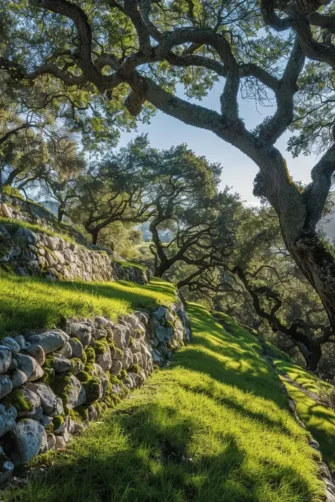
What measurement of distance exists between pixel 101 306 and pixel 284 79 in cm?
663

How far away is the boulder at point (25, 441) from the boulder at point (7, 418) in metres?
0.09

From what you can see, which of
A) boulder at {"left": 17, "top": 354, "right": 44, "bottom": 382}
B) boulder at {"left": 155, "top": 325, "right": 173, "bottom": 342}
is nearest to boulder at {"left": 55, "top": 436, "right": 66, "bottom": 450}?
boulder at {"left": 17, "top": 354, "right": 44, "bottom": 382}

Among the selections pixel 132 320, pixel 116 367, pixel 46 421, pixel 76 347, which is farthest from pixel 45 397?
pixel 132 320

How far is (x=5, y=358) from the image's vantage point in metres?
2.76

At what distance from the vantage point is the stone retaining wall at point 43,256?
6180mm

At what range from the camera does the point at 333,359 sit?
98.0 ft

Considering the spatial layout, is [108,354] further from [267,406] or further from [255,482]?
[267,406]

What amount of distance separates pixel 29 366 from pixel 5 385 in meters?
0.35

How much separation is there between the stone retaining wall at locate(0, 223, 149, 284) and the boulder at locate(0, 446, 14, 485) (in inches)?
150

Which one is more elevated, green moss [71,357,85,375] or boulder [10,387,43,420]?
green moss [71,357,85,375]

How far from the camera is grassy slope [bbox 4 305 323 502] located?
276 cm

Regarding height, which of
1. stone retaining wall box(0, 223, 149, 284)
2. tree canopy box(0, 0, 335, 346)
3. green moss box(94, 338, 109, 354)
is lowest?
green moss box(94, 338, 109, 354)

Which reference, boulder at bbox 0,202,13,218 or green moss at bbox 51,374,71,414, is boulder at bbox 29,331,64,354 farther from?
boulder at bbox 0,202,13,218

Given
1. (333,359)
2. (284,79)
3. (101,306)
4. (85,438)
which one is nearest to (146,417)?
(85,438)
